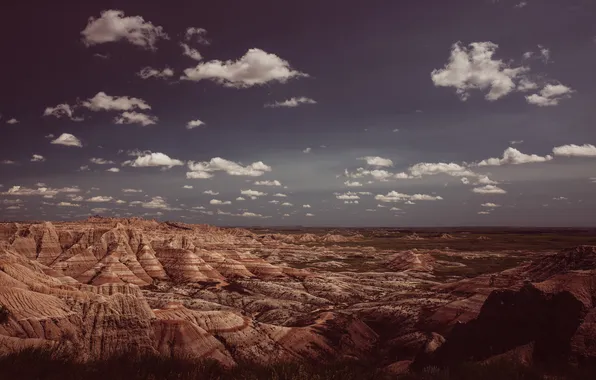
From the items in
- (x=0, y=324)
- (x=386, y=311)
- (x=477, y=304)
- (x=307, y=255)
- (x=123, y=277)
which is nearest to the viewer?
(x=0, y=324)

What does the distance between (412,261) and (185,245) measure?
3194 inches

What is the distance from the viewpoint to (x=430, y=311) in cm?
5406

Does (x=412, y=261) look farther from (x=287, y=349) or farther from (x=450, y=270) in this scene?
(x=287, y=349)

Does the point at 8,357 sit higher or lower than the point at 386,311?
higher

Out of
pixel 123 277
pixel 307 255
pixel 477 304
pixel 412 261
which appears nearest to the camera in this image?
pixel 477 304

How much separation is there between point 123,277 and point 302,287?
43254mm

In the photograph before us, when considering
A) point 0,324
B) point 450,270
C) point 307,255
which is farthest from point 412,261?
point 0,324

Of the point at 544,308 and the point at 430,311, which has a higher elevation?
the point at 544,308

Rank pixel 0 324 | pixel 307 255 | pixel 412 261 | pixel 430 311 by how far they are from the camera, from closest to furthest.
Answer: pixel 0 324 < pixel 430 311 < pixel 412 261 < pixel 307 255

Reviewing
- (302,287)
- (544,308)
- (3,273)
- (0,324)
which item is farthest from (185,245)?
(544,308)

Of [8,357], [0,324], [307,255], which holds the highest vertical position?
[8,357]

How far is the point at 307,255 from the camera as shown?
610 ft

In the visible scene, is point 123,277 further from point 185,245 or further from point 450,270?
point 450,270

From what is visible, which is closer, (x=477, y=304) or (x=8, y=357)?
(x=8, y=357)
